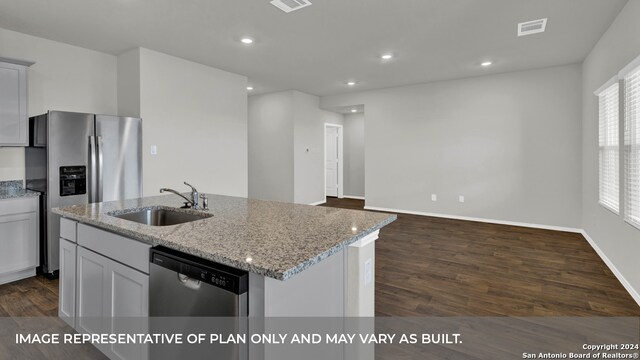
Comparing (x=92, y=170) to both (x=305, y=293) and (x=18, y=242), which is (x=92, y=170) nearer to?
(x=18, y=242)

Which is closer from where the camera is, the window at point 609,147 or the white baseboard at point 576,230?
the white baseboard at point 576,230

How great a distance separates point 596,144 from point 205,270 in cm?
495

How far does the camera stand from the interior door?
9.26m

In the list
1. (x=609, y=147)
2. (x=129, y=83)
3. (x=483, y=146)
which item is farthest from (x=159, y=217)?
(x=483, y=146)

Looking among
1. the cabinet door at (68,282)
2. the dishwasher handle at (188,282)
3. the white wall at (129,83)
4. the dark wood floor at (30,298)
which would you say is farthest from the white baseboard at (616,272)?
the white wall at (129,83)

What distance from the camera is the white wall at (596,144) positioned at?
2848 millimetres

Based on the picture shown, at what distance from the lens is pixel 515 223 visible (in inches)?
220

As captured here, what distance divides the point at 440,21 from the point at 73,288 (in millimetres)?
3912

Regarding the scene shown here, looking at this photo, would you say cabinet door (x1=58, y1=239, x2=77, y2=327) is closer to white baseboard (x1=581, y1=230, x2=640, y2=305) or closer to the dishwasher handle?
the dishwasher handle

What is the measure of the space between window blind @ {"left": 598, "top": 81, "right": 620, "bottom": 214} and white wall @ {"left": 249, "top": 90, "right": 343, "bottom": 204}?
4.96 m

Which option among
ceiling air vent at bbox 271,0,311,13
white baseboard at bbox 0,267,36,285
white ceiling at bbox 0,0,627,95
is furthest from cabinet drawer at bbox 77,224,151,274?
ceiling air vent at bbox 271,0,311,13

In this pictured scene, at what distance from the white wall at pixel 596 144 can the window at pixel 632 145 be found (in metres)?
0.14

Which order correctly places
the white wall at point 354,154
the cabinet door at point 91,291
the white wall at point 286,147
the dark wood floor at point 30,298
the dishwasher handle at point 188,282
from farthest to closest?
1. the white wall at point 354,154
2. the white wall at point 286,147
3. the dark wood floor at point 30,298
4. the cabinet door at point 91,291
5. the dishwasher handle at point 188,282

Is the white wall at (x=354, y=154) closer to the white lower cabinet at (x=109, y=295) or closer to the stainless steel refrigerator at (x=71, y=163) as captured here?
the stainless steel refrigerator at (x=71, y=163)
